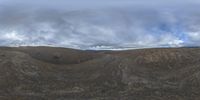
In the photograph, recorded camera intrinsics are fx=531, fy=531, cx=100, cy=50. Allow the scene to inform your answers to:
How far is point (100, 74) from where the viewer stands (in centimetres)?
6400

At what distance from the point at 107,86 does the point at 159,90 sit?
19.9ft

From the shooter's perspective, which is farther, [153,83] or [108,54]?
[108,54]

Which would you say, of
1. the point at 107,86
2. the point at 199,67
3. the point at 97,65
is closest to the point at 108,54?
the point at 97,65

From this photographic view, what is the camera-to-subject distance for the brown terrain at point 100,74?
2355 inches

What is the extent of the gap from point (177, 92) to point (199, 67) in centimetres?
560

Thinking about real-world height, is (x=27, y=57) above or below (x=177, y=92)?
above

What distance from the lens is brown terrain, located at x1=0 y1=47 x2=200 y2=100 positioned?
196 ft

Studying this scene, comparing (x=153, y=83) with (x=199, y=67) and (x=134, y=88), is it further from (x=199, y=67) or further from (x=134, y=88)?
(x=199, y=67)

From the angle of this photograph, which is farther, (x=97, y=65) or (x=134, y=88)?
(x=97, y=65)

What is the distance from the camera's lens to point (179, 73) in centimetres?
6369

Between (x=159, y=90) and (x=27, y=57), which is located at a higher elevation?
(x=27, y=57)

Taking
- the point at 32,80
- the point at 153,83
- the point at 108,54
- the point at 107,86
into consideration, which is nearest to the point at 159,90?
the point at 153,83

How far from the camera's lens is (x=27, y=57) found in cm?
6488

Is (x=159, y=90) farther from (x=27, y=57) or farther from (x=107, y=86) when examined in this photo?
(x=27, y=57)
